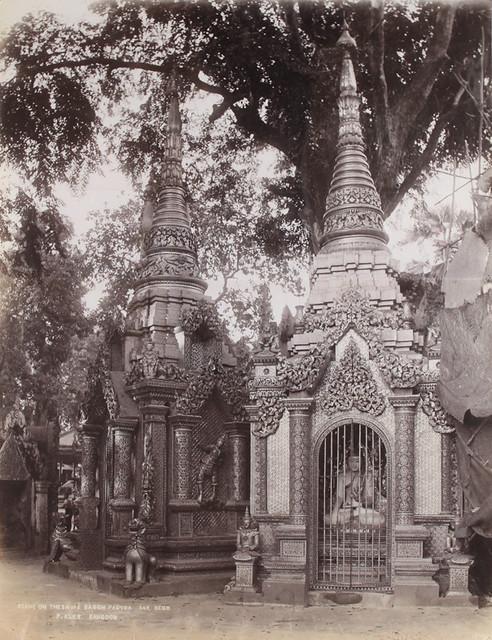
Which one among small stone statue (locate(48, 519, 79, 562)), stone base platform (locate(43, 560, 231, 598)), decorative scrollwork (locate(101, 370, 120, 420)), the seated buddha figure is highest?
decorative scrollwork (locate(101, 370, 120, 420))

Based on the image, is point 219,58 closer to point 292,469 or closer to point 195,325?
point 195,325

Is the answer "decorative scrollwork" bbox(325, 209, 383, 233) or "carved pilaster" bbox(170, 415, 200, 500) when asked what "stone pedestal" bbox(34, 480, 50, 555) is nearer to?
"carved pilaster" bbox(170, 415, 200, 500)

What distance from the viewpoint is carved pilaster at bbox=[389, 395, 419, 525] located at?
1209 cm

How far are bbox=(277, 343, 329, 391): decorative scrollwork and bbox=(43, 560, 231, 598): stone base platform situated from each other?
Result: 3536mm

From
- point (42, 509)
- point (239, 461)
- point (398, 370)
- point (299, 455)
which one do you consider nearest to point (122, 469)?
point (239, 461)

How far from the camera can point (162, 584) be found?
13.1m

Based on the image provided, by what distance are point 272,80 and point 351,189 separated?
5236 millimetres

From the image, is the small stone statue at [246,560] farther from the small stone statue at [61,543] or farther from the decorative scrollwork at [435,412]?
the small stone statue at [61,543]

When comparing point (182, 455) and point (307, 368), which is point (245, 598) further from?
point (307, 368)

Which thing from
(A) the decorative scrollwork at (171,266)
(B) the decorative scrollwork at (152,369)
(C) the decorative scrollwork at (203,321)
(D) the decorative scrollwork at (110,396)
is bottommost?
(D) the decorative scrollwork at (110,396)

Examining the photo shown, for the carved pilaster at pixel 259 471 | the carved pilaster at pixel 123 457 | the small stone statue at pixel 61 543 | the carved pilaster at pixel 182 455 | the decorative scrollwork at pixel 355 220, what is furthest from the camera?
the small stone statue at pixel 61 543

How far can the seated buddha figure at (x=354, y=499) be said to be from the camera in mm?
12672

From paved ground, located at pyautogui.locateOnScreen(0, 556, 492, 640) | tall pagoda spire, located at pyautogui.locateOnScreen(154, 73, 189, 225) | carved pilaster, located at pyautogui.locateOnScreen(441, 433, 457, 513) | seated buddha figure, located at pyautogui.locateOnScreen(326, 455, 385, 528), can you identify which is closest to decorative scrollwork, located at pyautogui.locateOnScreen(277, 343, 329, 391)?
seated buddha figure, located at pyautogui.locateOnScreen(326, 455, 385, 528)

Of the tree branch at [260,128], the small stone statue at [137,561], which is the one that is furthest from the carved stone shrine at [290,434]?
the tree branch at [260,128]
